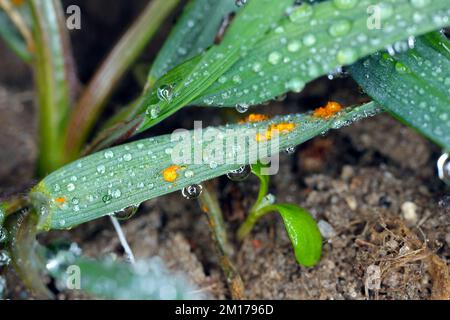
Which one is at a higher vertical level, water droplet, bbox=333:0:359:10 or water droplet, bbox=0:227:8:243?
water droplet, bbox=333:0:359:10

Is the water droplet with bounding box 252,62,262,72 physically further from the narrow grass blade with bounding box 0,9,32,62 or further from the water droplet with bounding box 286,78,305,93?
the narrow grass blade with bounding box 0,9,32,62

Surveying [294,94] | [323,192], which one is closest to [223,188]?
[323,192]

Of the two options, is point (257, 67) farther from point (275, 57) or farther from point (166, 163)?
point (166, 163)

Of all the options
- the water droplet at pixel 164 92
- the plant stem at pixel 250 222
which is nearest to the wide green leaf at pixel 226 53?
the water droplet at pixel 164 92

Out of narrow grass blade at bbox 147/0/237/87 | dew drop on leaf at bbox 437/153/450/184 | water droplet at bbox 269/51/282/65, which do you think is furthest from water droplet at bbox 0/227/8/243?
dew drop on leaf at bbox 437/153/450/184

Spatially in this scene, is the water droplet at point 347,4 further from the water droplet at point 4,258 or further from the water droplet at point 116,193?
the water droplet at point 4,258

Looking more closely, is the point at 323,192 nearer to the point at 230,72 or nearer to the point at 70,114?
the point at 230,72
